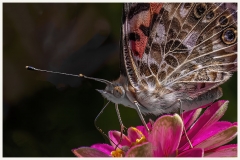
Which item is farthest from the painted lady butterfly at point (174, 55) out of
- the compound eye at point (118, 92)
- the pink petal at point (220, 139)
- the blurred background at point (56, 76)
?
the blurred background at point (56, 76)

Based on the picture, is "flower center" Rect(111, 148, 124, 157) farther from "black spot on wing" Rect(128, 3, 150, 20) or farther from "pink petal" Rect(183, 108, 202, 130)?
"black spot on wing" Rect(128, 3, 150, 20)

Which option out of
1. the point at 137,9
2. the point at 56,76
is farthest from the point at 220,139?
the point at 56,76

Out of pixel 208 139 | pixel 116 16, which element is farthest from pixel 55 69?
pixel 208 139

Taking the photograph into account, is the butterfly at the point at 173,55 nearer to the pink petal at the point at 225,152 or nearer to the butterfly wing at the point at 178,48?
the butterfly wing at the point at 178,48

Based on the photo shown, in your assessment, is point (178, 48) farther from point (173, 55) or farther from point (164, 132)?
point (164, 132)

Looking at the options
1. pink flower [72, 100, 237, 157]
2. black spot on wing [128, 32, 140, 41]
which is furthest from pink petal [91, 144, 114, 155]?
black spot on wing [128, 32, 140, 41]
